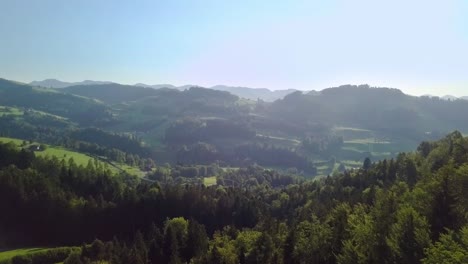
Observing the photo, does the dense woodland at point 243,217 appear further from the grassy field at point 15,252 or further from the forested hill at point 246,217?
the grassy field at point 15,252

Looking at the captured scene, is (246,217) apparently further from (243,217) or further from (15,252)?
(15,252)

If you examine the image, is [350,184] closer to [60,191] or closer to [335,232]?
[335,232]

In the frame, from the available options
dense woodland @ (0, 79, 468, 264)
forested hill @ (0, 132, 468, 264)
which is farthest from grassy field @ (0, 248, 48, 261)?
dense woodland @ (0, 79, 468, 264)

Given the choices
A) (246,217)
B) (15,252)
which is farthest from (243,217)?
(15,252)

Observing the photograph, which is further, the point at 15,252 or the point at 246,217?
the point at 246,217

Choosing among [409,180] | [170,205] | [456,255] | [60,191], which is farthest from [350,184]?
[456,255]

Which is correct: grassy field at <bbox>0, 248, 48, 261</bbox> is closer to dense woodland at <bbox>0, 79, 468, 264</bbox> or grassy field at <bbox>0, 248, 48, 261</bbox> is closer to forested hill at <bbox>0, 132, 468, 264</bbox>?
forested hill at <bbox>0, 132, 468, 264</bbox>

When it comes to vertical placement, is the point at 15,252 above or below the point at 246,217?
below

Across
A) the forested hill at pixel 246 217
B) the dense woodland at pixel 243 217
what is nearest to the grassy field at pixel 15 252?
the forested hill at pixel 246 217
